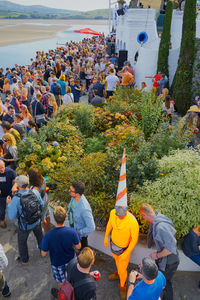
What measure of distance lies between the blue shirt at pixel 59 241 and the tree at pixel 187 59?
8908mm

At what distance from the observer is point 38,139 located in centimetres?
601

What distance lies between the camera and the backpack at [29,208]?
365 centimetres

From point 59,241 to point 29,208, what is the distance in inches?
32.0

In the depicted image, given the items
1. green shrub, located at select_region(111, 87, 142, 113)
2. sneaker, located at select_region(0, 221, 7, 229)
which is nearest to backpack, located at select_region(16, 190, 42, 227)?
sneaker, located at select_region(0, 221, 7, 229)

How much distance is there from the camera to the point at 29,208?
366 centimetres

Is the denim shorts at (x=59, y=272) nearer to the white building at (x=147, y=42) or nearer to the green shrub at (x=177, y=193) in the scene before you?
the green shrub at (x=177, y=193)

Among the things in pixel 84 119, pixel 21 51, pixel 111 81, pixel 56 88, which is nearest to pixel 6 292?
pixel 84 119

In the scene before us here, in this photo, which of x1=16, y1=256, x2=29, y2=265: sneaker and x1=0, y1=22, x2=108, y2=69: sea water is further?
x1=0, y1=22, x2=108, y2=69: sea water

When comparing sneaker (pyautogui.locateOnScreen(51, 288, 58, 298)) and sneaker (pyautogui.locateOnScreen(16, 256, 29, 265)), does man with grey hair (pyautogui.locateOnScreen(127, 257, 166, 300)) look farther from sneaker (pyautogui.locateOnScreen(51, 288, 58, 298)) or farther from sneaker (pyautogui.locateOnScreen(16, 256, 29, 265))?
sneaker (pyautogui.locateOnScreen(16, 256, 29, 265))

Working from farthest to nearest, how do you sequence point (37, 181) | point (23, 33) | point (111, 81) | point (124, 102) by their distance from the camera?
point (23, 33), point (111, 81), point (124, 102), point (37, 181)

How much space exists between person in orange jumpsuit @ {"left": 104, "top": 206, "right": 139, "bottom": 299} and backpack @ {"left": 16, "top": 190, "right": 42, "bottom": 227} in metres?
1.15

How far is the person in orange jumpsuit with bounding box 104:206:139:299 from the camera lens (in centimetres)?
335

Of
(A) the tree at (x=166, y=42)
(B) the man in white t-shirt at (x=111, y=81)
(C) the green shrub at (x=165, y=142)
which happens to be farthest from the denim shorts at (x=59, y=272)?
Result: (A) the tree at (x=166, y=42)

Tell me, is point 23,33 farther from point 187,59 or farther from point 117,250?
point 117,250
